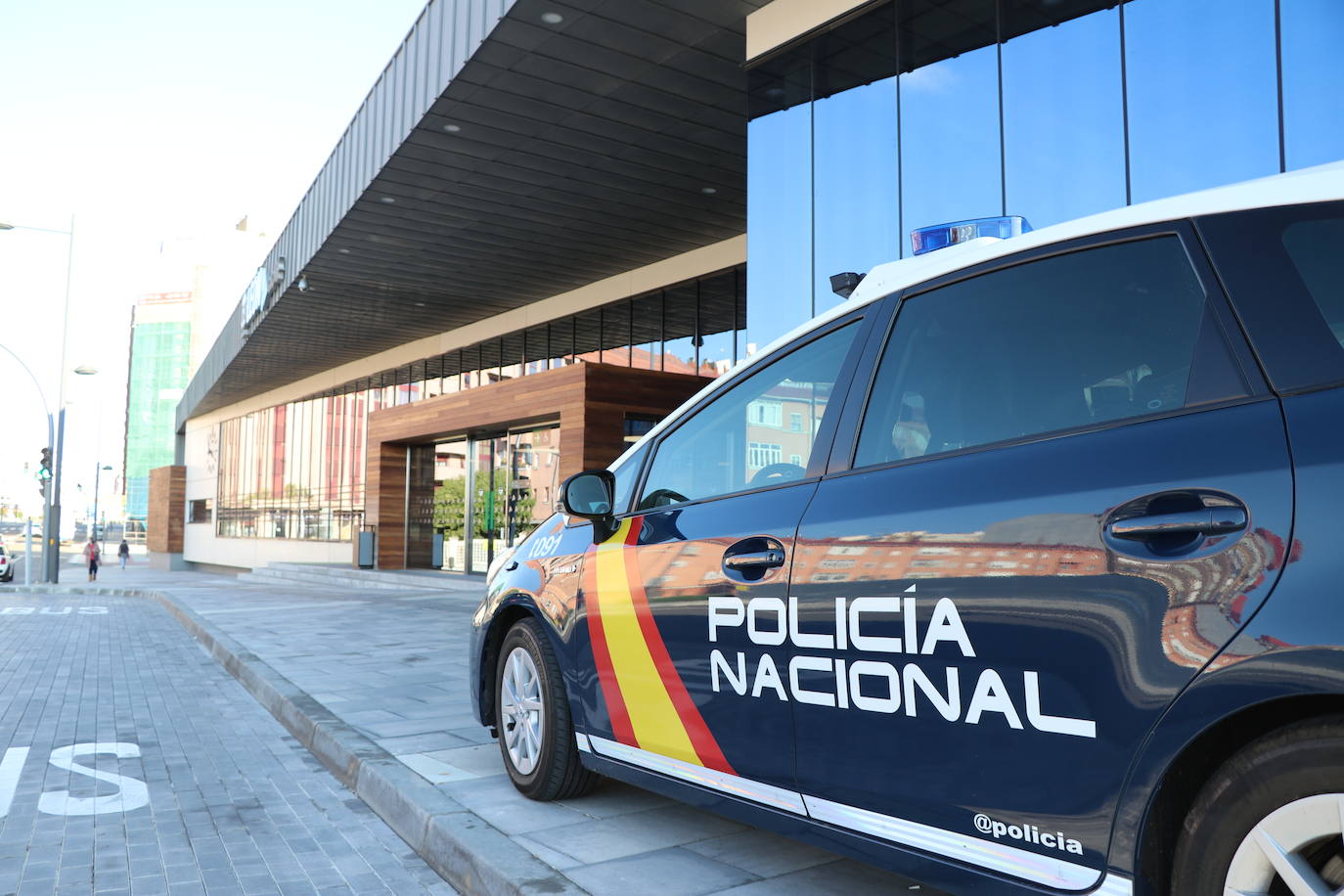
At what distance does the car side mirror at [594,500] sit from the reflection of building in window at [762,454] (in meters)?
0.68

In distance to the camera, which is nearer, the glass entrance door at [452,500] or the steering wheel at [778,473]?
the steering wheel at [778,473]

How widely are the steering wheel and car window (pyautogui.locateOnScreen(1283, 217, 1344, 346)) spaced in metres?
1.36

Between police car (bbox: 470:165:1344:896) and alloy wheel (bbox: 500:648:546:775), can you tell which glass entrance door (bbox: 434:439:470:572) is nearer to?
alloy wheel (bbox: 500:648:546:775)

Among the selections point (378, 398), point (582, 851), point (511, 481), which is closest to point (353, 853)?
point (582, 851)

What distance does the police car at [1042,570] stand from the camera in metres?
1.80

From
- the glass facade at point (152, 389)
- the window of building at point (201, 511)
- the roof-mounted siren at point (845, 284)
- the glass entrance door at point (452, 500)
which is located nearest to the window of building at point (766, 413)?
the roof-mounted siren at point (845, 284)

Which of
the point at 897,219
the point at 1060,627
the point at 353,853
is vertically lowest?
the point at 353,853

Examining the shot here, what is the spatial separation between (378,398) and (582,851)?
1114 inches

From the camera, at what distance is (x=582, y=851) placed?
3.59 m

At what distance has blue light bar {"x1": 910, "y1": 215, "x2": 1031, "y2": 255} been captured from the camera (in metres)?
2.81

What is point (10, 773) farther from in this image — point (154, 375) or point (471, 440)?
point (154, 375)

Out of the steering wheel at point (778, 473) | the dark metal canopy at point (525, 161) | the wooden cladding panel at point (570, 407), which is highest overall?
the dark metal canopy at point (525, 161)

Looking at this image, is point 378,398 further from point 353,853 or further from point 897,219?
point 353,853

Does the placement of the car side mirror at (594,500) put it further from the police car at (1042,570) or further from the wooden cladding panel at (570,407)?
the wooden cladding panel at (570,407)
